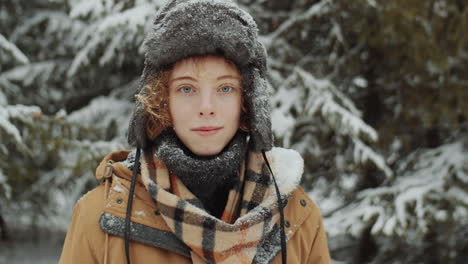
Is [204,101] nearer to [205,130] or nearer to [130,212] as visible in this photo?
[205,130]

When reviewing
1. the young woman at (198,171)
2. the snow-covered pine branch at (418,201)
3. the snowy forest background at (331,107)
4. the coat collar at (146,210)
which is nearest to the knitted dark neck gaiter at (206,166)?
the young woman at (198,171)

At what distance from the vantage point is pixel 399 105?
559cm

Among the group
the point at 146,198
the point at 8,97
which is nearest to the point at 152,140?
the point at 146,198

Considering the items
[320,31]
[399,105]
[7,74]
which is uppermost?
[320,31]

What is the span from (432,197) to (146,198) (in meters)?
3.70

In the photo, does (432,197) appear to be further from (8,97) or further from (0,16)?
(0,16)

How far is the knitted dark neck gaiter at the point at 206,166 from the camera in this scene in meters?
1.66

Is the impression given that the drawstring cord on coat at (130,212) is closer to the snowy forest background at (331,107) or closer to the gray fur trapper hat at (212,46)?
the gray fur trapper hat at (212,46)

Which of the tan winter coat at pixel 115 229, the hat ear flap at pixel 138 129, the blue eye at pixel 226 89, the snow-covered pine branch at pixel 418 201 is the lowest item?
the snow-covered pine branch at pixel 418 201

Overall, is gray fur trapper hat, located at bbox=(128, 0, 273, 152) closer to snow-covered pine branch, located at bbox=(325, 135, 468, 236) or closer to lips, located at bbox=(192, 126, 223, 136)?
lips, located at bbox=(192, 126, 223, 136)

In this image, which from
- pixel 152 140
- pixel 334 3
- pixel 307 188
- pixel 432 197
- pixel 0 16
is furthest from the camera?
pixel 0 16

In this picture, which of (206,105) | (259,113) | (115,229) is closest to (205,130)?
(206,105)

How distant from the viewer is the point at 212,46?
1.65m

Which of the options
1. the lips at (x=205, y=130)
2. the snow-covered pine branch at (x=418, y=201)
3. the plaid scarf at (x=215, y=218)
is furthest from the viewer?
the snow-covered pine branch at (x=418, y=201)
